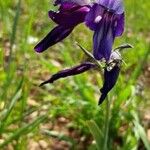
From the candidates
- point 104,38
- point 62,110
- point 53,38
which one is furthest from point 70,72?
point 62,110

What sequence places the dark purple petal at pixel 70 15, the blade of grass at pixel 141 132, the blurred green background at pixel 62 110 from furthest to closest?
the blurred green background at pixel 62 110, the blade of grass at pixel 141 132, the dark purple petal at pixel 70 15

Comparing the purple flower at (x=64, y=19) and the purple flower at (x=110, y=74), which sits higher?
the purple flower at (x=64, y=19)

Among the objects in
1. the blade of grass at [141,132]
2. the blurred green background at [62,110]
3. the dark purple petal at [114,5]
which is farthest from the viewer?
the blurred green background at [62,110]

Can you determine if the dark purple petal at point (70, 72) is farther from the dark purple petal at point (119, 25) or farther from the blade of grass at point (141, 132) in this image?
the blade of grass at point (141, 132)

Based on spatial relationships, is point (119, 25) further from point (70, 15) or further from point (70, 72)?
point (70, 72)

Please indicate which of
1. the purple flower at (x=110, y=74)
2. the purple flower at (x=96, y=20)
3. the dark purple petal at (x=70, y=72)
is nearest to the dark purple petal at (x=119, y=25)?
the purple flower at (x=96, y=20)

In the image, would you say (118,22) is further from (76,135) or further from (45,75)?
(45,75)

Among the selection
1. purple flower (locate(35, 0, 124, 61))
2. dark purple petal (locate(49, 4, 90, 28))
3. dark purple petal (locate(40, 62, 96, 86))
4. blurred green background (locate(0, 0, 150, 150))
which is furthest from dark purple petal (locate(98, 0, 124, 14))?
blurred green background (locate(0, 0, 150, 150))
